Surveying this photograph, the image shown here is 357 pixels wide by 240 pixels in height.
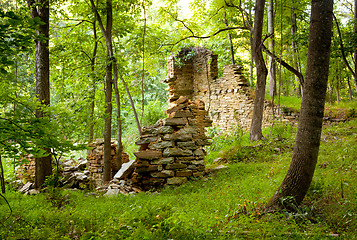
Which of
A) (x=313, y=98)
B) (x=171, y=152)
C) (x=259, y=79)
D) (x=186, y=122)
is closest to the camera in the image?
(x=313, y=98)

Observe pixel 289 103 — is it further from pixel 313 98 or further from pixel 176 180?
pixel 313 98

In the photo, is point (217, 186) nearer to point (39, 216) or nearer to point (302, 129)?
point (302, 129)

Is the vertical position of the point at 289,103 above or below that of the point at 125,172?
above

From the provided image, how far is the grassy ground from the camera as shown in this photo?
308cm

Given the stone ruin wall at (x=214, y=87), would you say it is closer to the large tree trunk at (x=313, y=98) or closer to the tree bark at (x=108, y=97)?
the tree bark at (x=108, y=97)

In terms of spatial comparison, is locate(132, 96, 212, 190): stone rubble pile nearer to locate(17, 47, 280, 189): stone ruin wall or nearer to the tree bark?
locate(17, 47, 280, 189): stone ruin wall

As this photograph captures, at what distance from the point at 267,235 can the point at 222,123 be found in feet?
38.1

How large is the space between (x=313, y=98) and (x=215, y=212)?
233 cm

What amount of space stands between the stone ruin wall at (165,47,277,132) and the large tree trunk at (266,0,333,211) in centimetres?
883

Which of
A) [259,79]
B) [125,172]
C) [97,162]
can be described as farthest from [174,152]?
[259,79]

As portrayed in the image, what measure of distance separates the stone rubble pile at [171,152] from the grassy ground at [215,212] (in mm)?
449

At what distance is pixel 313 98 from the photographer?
360cm

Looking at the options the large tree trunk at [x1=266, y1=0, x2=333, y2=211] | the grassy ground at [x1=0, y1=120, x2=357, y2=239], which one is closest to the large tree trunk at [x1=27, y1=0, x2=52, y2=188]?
the grassy ground at [x1=0, y1=120, x2=357, y2=239]

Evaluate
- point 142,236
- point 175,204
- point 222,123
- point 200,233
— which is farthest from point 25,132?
point 222,123
